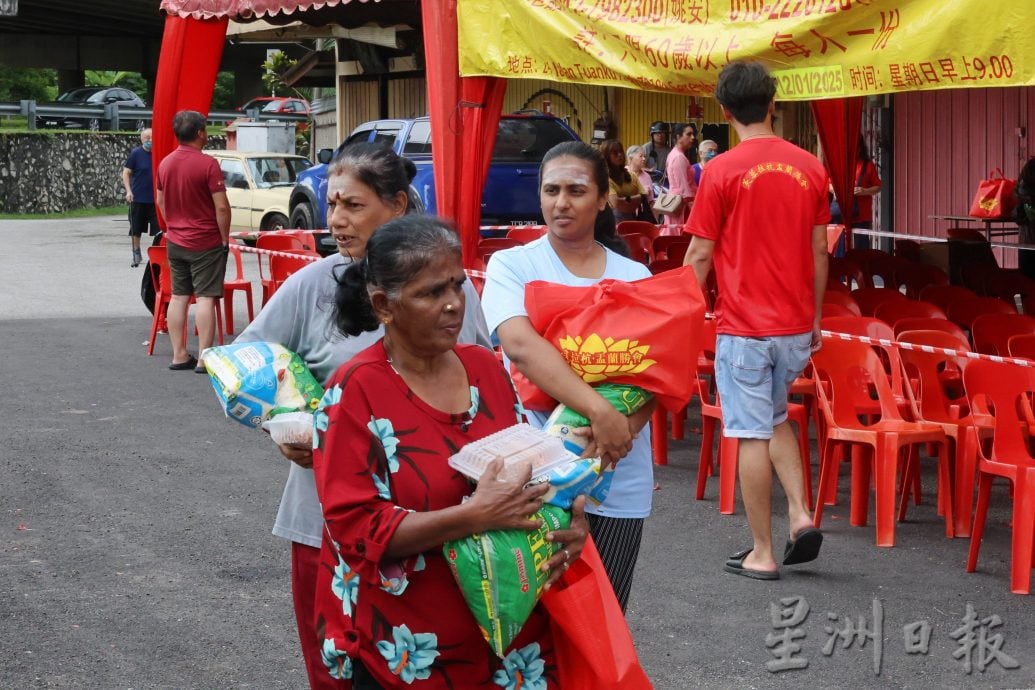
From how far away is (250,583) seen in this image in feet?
19.1

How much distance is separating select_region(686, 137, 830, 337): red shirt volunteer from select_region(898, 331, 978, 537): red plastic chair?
109 centimetres

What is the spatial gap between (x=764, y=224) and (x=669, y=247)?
5657mm

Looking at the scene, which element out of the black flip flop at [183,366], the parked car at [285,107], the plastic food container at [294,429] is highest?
the parked car at [285,107]

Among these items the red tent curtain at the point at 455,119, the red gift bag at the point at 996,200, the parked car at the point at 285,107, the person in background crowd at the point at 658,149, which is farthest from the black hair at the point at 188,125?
the parked car at the point at 285,107

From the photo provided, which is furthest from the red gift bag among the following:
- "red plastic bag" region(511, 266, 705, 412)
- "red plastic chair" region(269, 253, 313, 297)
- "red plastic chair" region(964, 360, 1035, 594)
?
"red plastic bag" region(511, 266, 705, 412)

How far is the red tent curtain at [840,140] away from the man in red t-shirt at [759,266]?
7.76m

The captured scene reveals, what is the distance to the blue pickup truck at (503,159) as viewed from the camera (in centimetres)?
1769

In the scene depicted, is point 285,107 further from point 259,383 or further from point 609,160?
point 259,383

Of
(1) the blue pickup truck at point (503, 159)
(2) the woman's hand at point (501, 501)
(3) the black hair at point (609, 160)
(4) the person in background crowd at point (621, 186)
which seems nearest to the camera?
(2) the woman's hand at point (501, 501)

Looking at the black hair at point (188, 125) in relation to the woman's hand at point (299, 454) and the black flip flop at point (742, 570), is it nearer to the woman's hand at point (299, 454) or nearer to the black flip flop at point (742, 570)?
the black flip flop at point (742, 570)

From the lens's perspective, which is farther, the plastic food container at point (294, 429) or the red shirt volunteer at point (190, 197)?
the red shirt volunteer at point (190, 197)

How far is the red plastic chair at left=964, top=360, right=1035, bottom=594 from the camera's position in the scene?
5.64 meters

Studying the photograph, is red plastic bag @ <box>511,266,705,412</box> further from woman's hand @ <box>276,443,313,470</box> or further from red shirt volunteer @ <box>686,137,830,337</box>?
red shirt volunteer @ <box>686,137,830,337</box>

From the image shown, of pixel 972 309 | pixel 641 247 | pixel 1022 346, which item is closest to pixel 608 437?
pixel 1022 346
